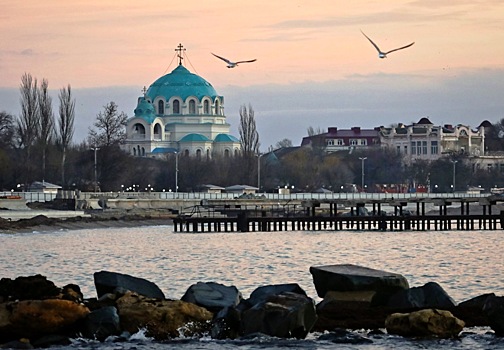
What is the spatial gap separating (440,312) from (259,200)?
255 feet

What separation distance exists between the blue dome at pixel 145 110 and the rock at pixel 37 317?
126376 millimetres

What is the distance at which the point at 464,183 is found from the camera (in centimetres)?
15500

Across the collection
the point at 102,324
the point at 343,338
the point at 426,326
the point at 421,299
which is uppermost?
the point at 421,299

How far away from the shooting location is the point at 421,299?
2852cm

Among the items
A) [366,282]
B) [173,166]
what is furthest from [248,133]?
[366,282]

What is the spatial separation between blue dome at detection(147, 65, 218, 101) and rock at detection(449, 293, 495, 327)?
130096 millimetres

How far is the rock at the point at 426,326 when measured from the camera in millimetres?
26656

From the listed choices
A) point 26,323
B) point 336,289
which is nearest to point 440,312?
point 336,289

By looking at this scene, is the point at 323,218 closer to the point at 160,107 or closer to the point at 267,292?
the point at 267,292

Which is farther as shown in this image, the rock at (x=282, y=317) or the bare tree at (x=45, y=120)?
the bare tree at (x=45, y=120)

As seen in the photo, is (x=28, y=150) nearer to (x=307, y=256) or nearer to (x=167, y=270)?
(x=307, y=256)

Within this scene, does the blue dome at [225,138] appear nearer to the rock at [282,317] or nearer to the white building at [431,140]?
the white building at [431,140]

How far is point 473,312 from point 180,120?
130691 mm

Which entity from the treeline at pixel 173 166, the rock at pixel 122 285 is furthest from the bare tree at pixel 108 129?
the rock at pixel 122 285
